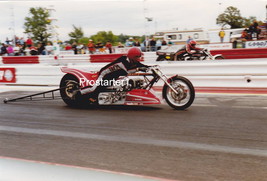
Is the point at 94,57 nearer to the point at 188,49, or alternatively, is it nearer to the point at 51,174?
the point at 188,49

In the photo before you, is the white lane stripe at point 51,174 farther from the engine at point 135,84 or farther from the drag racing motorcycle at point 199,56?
the drag racing motorcycle at point 199,56

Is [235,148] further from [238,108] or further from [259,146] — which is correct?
[238,108]

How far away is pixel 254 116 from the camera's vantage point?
17.2 ft

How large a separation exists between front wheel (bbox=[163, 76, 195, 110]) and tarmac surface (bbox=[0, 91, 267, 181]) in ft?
0.54

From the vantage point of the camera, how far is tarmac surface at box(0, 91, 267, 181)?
10.5 ft

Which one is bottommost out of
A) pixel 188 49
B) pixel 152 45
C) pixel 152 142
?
pixel 152 142

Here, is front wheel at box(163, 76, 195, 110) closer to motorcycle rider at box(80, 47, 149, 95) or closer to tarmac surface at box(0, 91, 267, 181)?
tarmac surface at box(0, 91, 267, 181)

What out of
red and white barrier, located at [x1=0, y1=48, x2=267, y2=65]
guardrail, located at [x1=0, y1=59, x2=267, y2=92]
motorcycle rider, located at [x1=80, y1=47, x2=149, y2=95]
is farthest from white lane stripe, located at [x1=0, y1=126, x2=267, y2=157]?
red and white barrier, located at [x1=0, y1=48, x2=267, y2=65]

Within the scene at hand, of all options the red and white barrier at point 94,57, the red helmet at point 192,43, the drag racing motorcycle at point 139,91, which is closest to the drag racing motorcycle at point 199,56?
the red helmet at point 192,43

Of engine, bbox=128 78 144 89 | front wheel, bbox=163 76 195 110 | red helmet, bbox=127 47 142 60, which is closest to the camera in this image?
front wheel, bbox=163 76 195 110

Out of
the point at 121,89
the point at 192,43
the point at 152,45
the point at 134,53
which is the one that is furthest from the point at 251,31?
the point at 121,89

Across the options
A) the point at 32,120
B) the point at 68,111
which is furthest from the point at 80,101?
the point at 32,120

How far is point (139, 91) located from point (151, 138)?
1960mm

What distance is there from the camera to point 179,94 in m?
5.90
